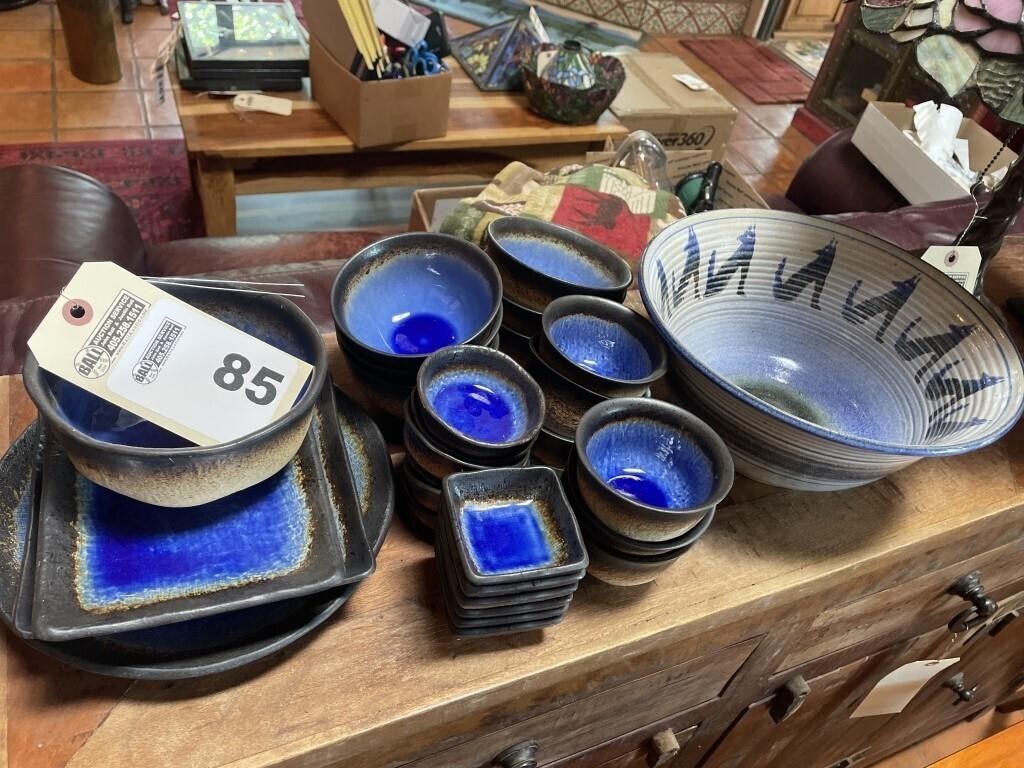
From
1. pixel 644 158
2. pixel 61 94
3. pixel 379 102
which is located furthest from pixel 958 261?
pixel 61 94

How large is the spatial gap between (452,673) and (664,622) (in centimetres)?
18

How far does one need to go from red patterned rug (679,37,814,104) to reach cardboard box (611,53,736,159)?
149 centimetres

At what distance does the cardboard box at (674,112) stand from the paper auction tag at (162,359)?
1957 mm

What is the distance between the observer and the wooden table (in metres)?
1.90

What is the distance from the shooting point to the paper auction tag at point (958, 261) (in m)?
0.91

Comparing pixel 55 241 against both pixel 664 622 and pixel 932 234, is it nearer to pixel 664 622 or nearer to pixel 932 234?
pixel 664 622

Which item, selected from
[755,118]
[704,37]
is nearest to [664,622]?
[755,118]

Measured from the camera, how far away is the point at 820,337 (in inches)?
33.9

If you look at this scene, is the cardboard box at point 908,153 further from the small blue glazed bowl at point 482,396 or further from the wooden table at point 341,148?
the small blue glazed bowl at point 482,396

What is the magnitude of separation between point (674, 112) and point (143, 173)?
172 centimetres

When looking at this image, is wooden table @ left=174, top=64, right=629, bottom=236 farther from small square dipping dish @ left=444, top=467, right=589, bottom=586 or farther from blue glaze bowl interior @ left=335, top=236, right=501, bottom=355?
small square dipping dish @ left=444, top=467, right=589, bottom=586

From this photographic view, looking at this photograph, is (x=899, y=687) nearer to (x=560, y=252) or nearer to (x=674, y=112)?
(x=560, y=252)

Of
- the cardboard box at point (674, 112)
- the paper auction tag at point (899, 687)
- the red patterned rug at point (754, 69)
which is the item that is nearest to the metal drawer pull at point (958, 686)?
the paper auction tag at point (899, 687)

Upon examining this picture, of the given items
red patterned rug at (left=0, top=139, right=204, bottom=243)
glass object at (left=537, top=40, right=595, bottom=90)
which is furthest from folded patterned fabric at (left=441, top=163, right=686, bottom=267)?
red patterned rug at (left=0, top=139, right=204, bottom=243)
